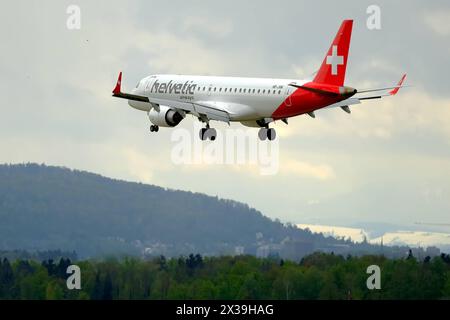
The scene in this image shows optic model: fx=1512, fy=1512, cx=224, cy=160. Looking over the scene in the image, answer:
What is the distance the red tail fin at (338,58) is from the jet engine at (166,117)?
1394cm

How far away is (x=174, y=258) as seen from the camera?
492ft

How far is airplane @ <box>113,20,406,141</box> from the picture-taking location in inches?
5128

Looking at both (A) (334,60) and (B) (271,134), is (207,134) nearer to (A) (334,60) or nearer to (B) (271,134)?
(B) (271,134)

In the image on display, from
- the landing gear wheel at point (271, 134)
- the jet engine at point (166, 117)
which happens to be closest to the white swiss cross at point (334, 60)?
the landing gear wheel at point (271, 134)

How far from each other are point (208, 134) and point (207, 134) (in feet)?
0.29

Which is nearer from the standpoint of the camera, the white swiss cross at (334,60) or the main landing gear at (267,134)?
the white swiss cross at (334,60)

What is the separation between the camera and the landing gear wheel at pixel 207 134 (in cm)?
13475

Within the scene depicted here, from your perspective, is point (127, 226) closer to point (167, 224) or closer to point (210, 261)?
point (167, 224)

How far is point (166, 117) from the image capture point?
137 meters

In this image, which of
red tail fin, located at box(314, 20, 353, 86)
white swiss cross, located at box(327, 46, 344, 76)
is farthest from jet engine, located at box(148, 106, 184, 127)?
white swiss cross, located at box(327, 46, 344, 76)

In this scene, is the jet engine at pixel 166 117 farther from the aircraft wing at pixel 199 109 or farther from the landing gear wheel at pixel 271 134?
the landing gear wheel at pixel 271 134

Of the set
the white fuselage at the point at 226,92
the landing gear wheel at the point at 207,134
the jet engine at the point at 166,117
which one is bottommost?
the landing gear wheel at the point at 207,134
